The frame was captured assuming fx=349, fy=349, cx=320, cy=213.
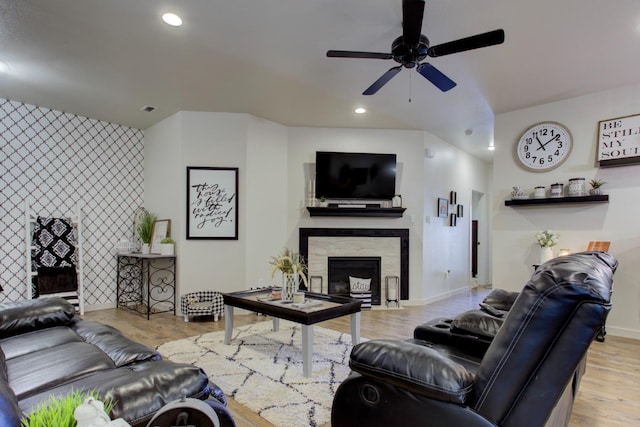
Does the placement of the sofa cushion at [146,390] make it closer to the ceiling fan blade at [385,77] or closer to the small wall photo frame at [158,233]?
the ceiling fan blade at [385,77]

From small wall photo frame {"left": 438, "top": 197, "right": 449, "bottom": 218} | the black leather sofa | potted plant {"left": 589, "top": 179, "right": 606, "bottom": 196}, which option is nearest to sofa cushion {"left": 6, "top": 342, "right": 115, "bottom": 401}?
the black leather sofa

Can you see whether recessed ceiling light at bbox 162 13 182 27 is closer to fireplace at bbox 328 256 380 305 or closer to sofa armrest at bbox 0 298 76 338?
sofa armrest at bbox 0 298 76 338

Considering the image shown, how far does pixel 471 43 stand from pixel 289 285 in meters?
2.36

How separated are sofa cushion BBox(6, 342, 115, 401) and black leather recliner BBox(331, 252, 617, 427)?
128 cm

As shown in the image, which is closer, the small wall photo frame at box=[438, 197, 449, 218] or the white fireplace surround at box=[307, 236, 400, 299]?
the white fireplace surround at box=[307, 236, 400, 299]

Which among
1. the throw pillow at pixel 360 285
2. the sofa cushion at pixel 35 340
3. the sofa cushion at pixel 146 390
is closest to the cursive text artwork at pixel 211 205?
the throw pillow at pixel 360 285

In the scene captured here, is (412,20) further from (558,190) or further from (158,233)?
(158,233)

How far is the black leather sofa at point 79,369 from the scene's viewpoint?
3.42ft

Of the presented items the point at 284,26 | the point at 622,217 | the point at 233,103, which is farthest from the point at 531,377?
the point at 233,103

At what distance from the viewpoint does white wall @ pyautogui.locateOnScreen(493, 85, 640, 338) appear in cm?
378

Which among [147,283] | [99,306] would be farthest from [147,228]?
[99,306]

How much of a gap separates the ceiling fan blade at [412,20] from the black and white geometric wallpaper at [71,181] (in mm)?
4529

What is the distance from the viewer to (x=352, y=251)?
17.3 feet

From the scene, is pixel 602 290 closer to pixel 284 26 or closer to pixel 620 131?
pixel 284 26
